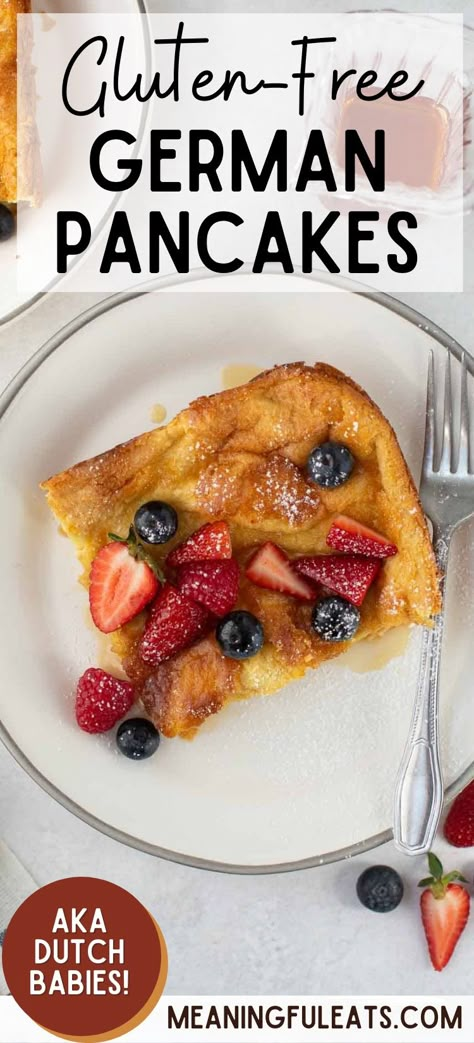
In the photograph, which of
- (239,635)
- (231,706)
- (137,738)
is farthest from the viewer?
(231,706)

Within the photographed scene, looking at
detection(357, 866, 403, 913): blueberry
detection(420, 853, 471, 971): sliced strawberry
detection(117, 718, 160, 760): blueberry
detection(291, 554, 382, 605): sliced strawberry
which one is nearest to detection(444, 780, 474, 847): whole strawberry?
detection(420, 853, 471, 971): sliced strawberry

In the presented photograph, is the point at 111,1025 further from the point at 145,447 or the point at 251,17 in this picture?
the point at 251,17

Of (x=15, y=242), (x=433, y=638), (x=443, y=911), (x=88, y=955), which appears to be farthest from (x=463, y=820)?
(x=15, y=242)

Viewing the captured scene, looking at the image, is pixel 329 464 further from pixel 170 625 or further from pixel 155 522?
pixel 170 625

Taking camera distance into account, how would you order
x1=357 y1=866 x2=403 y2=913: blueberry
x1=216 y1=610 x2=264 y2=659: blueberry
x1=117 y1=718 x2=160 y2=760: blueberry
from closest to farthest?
x1=216 y1=610 x2=264 y2=659: blueberry, x1=117 y1=718 x2=160 y2=760: blueberry, x1=357 y1=866 x2=403 y2=913: blueberry

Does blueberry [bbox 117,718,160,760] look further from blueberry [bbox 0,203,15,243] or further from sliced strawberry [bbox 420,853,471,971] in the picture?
blueberry [bbox 0,203,15,243]

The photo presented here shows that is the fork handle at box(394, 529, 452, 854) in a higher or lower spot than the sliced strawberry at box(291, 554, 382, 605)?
lower

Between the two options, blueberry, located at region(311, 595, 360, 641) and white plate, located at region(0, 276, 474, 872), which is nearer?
blueberry, located at region(311, 595, 360, 641)

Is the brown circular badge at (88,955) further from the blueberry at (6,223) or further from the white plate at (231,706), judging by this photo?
the blueberry at (6,223)
